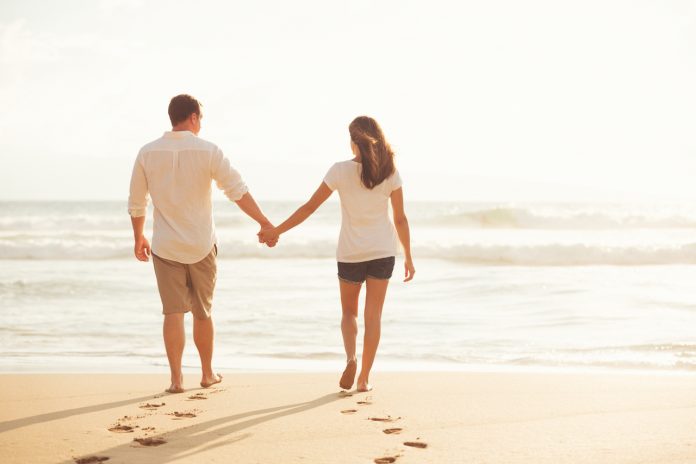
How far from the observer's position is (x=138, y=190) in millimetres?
4543

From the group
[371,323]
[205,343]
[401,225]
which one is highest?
[401,225]

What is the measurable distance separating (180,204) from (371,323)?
1.36 meters

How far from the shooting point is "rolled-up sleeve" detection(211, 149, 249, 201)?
448 cm

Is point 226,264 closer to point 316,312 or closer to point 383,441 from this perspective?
point 316,312

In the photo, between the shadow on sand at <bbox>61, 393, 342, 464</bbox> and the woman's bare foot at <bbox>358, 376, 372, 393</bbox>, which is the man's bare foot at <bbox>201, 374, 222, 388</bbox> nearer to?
the shadow on sand at <bbox>61, 393, 342, 464</bbox>

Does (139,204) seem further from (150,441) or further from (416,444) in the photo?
(416,444)

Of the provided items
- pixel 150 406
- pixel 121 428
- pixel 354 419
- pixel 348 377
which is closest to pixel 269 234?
pixel 348 377

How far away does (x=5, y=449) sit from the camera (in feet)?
10.7

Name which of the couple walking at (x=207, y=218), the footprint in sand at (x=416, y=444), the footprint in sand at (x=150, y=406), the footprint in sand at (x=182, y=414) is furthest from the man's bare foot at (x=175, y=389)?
the footprint in sand at (x=416, y=444)

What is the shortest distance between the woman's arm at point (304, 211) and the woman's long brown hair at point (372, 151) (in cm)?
25

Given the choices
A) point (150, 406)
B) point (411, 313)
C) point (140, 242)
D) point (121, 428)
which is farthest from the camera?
point (411, 313)

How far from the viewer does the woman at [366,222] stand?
458 cm

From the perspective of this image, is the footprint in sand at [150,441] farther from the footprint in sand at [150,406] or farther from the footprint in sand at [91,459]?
the footprint in sand at [150,406]

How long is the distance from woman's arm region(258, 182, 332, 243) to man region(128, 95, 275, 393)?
1.03 feet
